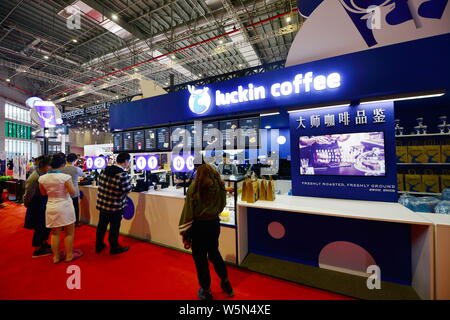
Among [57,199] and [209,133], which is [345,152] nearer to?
[209,133]

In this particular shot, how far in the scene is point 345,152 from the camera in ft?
9.43

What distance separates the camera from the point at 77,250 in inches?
133

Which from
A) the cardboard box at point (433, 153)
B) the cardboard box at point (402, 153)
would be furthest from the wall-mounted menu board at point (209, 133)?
the cardboard box at point (433, 153)

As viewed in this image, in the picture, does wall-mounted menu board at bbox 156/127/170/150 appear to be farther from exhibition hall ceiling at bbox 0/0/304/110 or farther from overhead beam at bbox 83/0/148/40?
overhead beam at bbox 83/0/148/40

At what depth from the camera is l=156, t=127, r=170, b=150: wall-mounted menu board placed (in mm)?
4543

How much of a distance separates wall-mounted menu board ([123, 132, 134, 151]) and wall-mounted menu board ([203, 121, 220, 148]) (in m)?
2.36

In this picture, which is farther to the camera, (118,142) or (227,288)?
A: (118,142)

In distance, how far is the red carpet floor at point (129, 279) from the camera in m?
2.28

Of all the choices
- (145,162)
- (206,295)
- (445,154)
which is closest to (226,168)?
(145,162)

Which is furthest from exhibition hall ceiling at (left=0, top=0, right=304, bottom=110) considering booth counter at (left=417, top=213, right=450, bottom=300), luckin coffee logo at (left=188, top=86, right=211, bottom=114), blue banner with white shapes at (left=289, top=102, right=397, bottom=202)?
booth counter at (left=417, top=213, right=450, bottom=300)

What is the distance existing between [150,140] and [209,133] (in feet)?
5.89

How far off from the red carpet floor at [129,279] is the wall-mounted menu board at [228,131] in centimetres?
222

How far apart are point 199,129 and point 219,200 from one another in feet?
7.88

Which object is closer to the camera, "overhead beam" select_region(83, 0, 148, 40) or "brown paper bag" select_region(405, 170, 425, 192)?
"brown paper bag" select_region(405, 170, 425, 192)
